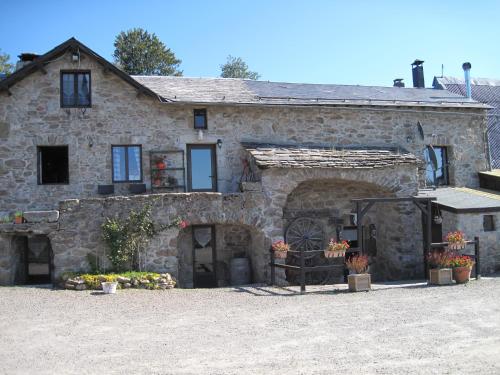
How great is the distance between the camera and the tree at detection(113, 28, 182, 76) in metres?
32.2

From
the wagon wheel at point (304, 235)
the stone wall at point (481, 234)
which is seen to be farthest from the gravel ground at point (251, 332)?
the wagon wheel at point (304, 235)

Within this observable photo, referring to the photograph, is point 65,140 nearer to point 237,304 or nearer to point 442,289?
point 237,304

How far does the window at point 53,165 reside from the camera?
47.8 ft

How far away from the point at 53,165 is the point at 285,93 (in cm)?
781

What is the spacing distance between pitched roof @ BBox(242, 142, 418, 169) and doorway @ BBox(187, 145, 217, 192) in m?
1.16

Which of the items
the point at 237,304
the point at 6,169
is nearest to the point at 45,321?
the point at 237,304

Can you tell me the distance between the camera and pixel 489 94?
Answer: 71.1ft

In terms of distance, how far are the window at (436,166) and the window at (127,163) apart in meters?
9.72

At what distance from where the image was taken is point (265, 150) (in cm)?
1484

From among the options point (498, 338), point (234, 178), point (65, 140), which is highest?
point (65, 140)

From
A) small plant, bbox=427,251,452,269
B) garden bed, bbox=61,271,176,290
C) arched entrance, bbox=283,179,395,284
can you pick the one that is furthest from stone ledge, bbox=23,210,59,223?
small plant, bbox=427,251,452,269

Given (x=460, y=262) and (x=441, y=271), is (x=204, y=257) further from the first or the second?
(x=460, y=262)

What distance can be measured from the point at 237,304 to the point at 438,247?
649 centimetres

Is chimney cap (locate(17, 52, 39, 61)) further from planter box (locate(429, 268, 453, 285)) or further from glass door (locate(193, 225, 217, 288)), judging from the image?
planter box (locate(429, 268, 453, 285))
